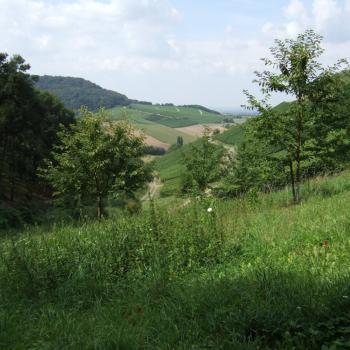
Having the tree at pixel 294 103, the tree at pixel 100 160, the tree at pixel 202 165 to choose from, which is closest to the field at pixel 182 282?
the tree at pixel 294 103

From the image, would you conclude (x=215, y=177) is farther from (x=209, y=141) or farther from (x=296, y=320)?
(x=296, y=320)

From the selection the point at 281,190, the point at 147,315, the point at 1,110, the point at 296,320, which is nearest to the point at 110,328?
the point at 147,315

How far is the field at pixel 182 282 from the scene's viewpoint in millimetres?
4070

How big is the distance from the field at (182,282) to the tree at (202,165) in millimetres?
22469

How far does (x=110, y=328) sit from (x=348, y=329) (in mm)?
2146

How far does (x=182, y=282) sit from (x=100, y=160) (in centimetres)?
1672

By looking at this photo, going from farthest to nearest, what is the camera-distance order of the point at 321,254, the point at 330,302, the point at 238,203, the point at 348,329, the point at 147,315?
the point at 238,203 → the point at 321,254 → the point at 147,315 → the point at 330,302 → the point at 348,329

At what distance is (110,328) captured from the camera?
14.4 ft

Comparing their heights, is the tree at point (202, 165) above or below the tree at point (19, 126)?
below

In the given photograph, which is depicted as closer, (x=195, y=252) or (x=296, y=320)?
(x=296, y=320)

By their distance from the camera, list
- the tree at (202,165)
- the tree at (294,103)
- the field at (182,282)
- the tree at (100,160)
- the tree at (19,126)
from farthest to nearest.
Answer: the tree at (19,126) < the tree at (202,165) < the tree at (100,160) < the tree at (294,103) < the field at (182,282)

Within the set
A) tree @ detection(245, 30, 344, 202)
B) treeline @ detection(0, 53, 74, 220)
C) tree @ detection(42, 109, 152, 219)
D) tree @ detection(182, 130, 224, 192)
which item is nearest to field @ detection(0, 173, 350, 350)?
tree @ detection(245, 30, 344, 202)

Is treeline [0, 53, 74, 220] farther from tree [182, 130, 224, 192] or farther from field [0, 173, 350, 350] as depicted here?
field [0, 173, 350, 350]

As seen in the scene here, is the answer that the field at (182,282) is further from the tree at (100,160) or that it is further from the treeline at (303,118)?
the tree at (100,160)
